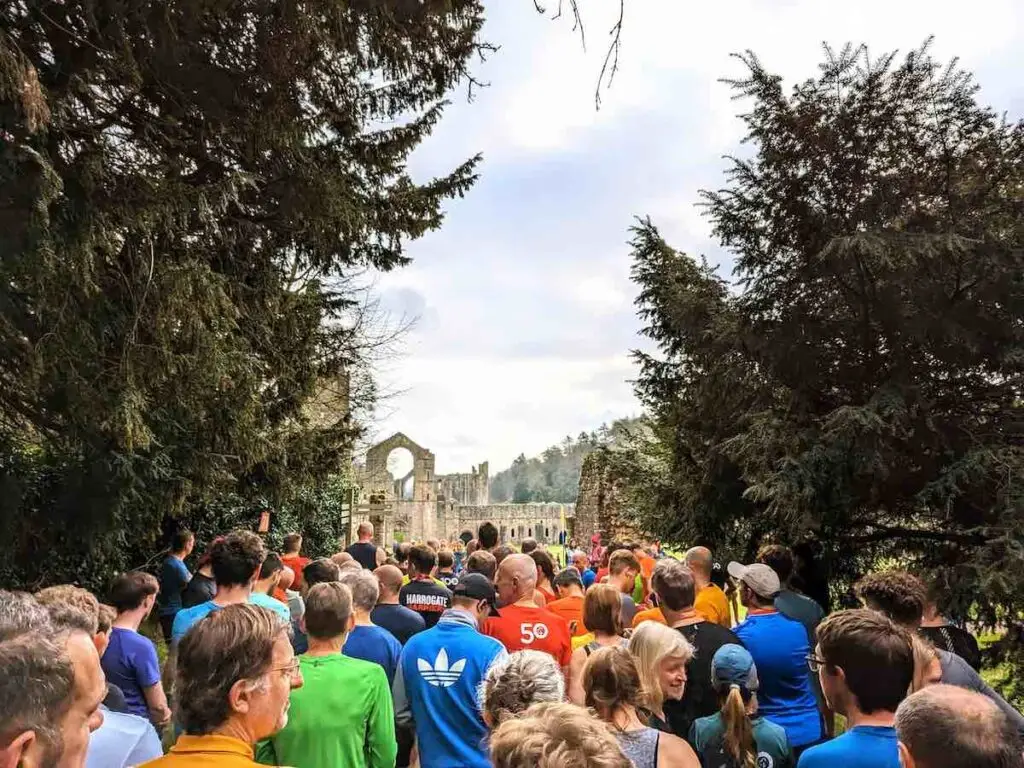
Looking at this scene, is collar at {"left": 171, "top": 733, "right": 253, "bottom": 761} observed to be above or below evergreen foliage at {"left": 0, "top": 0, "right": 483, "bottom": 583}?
below

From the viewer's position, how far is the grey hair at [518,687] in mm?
2934

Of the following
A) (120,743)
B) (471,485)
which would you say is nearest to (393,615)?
(120,743)

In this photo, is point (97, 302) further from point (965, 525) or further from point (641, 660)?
point (965, 525)

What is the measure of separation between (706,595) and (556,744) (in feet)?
14.9

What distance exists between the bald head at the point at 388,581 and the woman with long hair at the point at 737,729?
2877 millimetres

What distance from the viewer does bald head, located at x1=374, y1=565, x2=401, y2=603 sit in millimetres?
5879

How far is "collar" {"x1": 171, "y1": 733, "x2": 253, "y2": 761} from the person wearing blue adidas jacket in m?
1.81

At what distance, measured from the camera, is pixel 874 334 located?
7.64m

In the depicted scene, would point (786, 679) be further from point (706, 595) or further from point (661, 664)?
point (706, 595)

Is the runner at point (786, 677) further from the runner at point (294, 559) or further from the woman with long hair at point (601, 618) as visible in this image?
the runner at point (294, 559)

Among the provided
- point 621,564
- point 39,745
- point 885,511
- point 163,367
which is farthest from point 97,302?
point 885,511

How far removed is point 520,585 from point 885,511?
4.92m

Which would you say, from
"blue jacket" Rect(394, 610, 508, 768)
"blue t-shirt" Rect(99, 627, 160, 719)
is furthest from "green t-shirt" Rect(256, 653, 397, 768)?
"blue t-shirt" Rect(99, 627, 160, 719)

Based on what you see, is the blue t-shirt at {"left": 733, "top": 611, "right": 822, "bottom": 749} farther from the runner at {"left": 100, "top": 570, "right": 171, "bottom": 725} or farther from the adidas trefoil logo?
the runner at {"left": 100, "top": 570, "right": 171, "bottom": 725}
